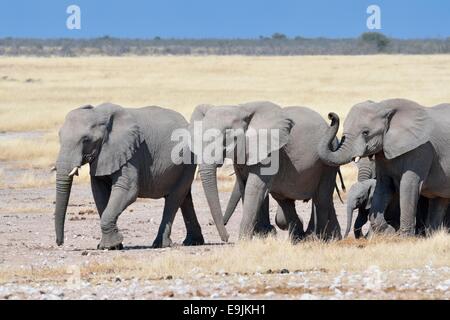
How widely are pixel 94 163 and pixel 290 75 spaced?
2123 inches

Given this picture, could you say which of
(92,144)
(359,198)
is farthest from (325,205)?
(92,144)

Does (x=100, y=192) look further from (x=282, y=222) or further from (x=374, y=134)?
(x=374, y=134)

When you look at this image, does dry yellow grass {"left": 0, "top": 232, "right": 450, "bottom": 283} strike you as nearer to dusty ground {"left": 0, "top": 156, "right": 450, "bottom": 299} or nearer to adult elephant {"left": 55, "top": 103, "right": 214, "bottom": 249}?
dusty ground {"left": 0, "top": 156, "right": 450, "bottom": 299}

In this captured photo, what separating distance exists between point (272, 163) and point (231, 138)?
2.21 feet

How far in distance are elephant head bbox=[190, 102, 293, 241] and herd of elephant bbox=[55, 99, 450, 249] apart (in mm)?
19

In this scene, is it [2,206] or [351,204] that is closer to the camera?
[351,204]

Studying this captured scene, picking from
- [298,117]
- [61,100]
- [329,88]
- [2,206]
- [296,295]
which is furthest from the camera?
[329,88]

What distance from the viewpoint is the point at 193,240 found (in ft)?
61.7

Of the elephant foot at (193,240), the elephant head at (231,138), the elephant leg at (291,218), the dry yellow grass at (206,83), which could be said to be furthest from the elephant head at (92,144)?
the dry yellow grass at (206,83)

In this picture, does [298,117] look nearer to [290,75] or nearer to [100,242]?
[100,242]

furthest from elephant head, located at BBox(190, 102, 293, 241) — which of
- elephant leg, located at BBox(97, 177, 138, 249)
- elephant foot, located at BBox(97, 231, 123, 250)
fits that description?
elephant foot, located at BBox(97, 231, 123, 250)

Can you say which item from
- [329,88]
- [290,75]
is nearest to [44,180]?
[329,88]

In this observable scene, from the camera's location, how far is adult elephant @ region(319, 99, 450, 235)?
677 inches

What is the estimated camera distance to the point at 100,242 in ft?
58.1
